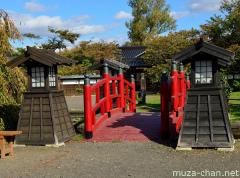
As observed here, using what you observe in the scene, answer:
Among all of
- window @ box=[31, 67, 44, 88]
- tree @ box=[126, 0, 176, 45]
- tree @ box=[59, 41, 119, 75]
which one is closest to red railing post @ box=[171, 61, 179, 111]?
window @ box=[31, 67, 44, 88]

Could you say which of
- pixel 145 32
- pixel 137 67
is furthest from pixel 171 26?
pixel 137 67

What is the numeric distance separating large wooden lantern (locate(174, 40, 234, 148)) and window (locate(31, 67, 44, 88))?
10.5ft

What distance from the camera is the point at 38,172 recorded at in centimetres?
673

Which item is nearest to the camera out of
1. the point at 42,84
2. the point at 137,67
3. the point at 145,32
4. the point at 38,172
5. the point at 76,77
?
the point at 38,172

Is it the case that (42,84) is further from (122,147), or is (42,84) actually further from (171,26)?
(171,26)

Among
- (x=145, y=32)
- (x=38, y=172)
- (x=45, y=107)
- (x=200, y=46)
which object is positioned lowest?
(x=38, y=172)

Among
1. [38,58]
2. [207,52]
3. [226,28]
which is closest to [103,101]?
[38,58]

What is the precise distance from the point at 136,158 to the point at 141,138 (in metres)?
1.95

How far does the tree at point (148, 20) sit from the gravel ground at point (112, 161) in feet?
119

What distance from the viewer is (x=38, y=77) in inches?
374

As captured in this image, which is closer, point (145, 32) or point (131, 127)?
point (131, 127)

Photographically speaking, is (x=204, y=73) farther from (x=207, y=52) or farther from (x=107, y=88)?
(x=107, y=88)

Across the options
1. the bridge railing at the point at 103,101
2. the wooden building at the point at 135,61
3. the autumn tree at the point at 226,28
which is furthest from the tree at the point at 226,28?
the bridge railing at the point at 103,101

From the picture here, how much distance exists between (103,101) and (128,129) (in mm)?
1134
